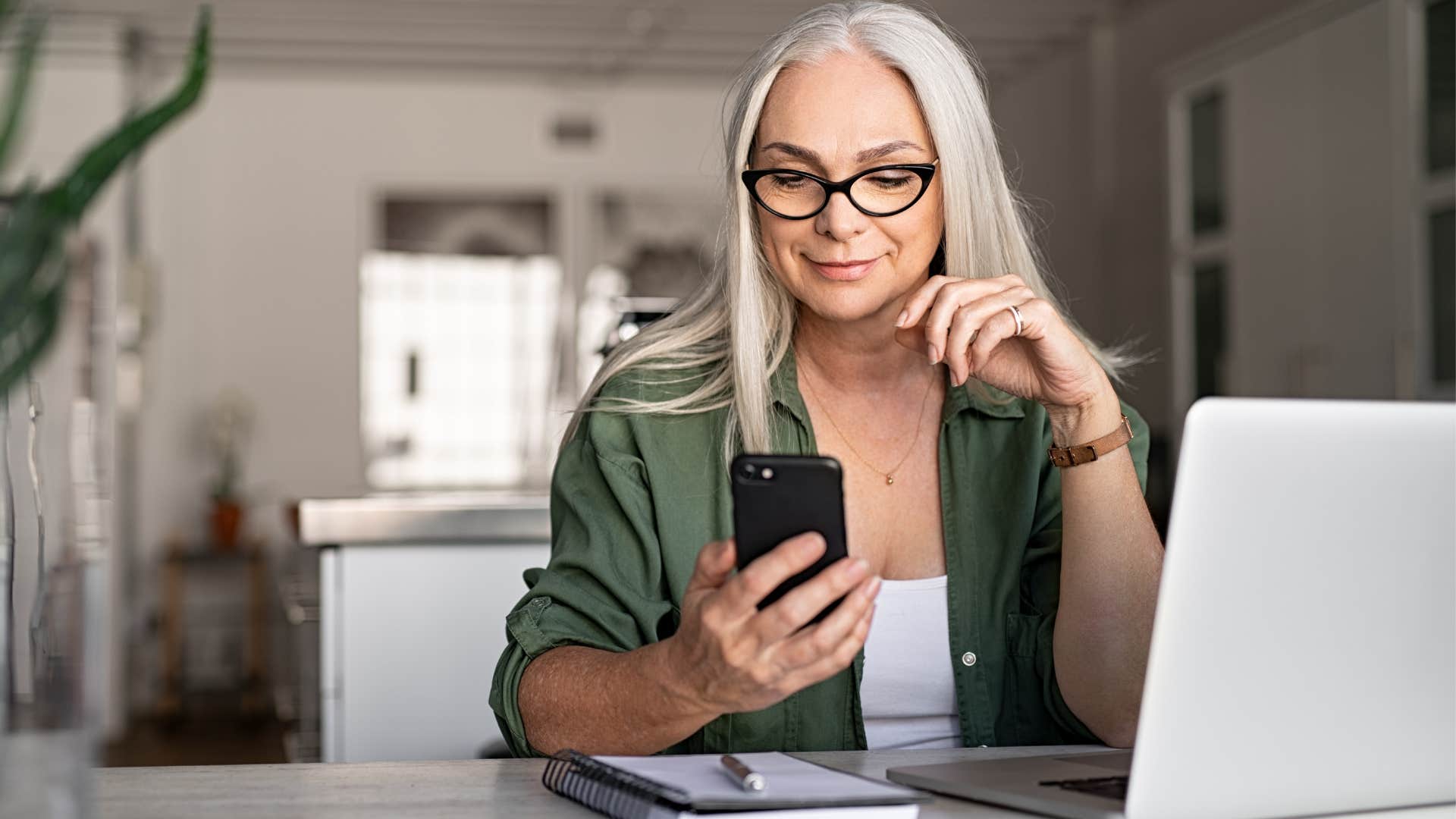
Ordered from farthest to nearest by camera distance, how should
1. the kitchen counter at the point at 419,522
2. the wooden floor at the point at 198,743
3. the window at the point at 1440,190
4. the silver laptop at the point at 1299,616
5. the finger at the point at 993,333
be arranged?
the wooden floor at the point at 198,743 → the window at the point at 1440,190 → the kitchen counter at the point at 419,522 → the finger at the point at 993,333 → the silver laptop at the point at 1299,616

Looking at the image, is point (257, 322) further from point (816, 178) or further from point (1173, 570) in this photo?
point (1173, 570)

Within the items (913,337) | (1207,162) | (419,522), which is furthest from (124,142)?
(1207,162)

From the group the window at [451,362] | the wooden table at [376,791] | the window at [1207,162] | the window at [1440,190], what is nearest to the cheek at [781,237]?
the wooden table at [376,791]

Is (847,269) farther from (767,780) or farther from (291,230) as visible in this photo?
(291,230)

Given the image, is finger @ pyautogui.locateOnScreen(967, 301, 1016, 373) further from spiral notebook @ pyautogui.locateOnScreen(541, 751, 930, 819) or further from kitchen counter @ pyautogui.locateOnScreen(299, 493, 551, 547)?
kitchen counter @ pyautogui.locateOnScreen(299, 493, 551, 547)

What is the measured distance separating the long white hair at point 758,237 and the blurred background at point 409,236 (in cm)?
364

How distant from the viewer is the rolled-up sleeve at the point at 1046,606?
1496mm

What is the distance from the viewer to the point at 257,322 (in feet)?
25.0

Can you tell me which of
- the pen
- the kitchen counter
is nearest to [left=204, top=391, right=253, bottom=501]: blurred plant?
the kitchen counter

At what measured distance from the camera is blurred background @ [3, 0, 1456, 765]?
6.46 m

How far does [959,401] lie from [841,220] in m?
0.27

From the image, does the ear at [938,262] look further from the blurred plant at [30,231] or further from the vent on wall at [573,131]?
the vent on wall at [573,131]

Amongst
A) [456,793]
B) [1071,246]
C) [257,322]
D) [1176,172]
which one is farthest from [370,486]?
[456,793]

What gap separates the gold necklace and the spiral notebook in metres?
0.59
